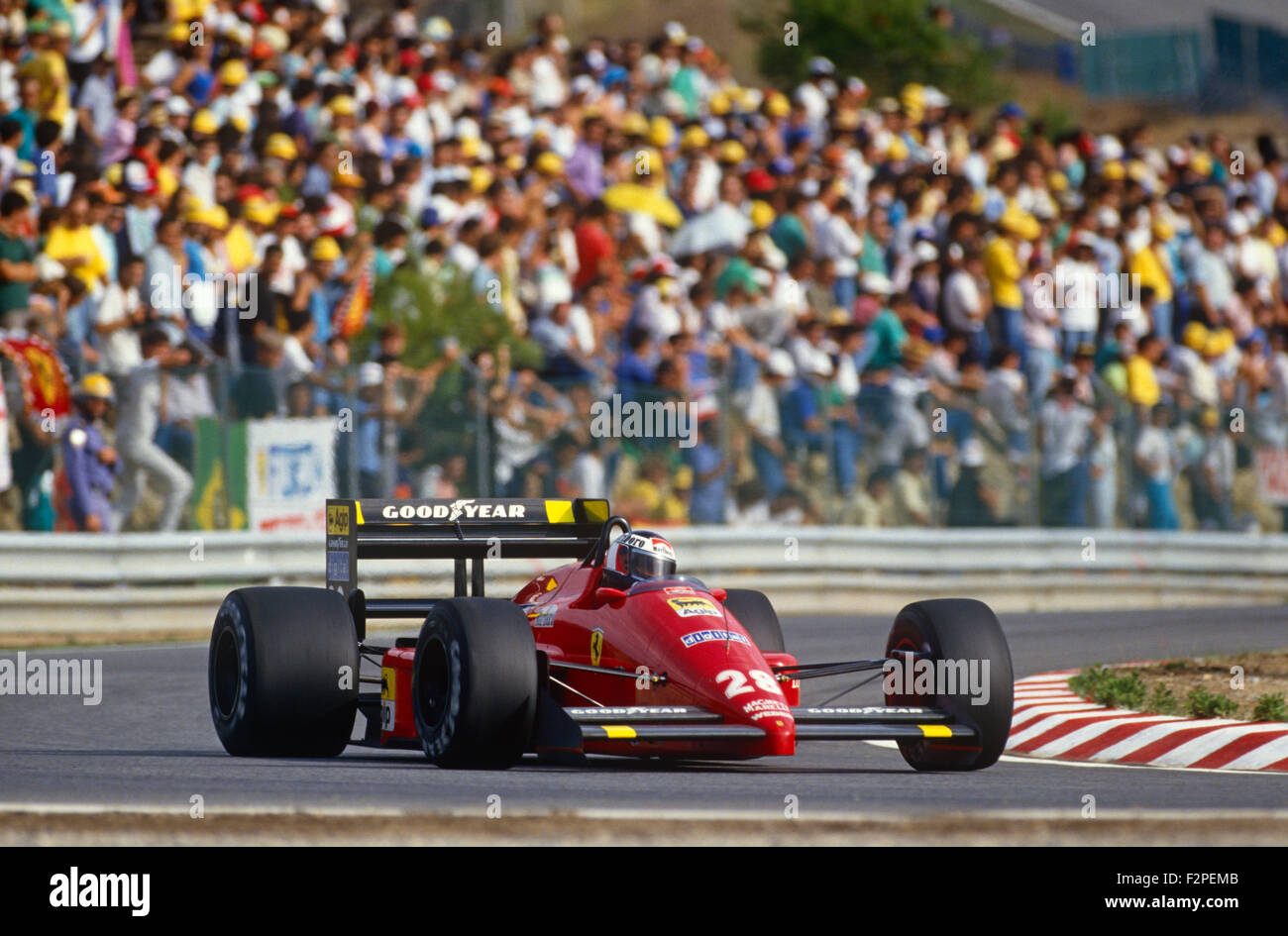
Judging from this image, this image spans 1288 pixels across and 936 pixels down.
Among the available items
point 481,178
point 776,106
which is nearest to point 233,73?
point 481,178

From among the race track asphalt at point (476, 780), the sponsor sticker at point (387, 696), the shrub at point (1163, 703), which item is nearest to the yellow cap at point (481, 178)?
the race track asphalt at point (476, 780)

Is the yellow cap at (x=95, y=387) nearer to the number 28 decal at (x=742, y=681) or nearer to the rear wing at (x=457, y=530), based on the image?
the rear wing at (x=457, y=530)

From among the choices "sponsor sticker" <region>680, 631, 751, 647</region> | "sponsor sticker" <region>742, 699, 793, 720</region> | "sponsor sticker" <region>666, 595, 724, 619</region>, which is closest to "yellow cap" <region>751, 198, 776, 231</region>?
"sponsor sticker" <region>666, 595, 724, 619</region>

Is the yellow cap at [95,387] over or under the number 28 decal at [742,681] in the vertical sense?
over

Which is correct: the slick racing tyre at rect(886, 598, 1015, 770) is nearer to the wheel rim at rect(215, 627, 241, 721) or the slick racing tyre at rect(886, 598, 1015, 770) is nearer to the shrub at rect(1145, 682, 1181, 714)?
the shrub at rect(1145, 682, 1181, 714)

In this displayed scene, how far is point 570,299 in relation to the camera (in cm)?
1714

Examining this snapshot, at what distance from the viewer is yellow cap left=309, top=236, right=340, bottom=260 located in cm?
1574

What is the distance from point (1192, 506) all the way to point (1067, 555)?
4.10 ft

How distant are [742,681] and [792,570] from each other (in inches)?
336

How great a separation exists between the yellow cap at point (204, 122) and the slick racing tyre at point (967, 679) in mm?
9634

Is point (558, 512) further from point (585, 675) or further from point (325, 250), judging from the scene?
point (325, 250)

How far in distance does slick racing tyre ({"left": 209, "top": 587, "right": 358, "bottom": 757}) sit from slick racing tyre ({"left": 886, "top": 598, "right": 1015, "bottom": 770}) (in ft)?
7.54

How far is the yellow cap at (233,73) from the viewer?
18016 mm

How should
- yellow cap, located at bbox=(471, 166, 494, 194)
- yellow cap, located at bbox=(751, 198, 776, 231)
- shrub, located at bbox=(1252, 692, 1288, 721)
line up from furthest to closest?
yellow cap, located at bbox=(751, 198, 776, 231), yellow cap, located at bbox=(471, 166, 494, 194), shrub, located at bbox=(1252, 692, 1288, 721)
